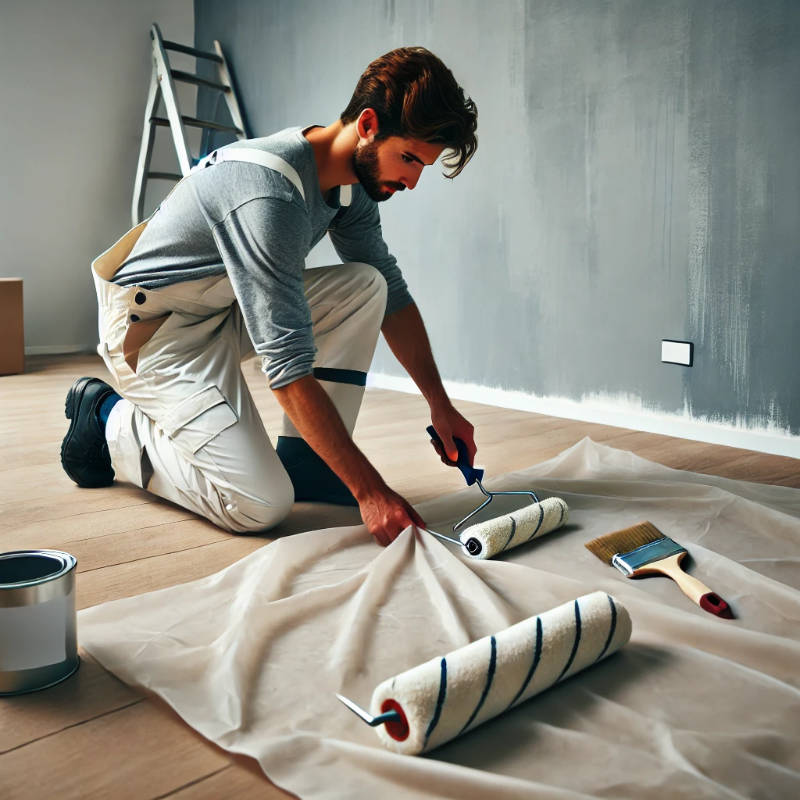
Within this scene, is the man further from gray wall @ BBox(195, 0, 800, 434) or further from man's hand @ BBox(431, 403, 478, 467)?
gray wall @ BBox(195, 0, 800, 434)

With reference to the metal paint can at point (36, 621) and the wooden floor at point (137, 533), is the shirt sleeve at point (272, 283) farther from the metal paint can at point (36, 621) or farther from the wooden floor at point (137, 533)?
the metal paint can at point (36, 621)

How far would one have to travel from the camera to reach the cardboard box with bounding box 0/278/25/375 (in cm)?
357

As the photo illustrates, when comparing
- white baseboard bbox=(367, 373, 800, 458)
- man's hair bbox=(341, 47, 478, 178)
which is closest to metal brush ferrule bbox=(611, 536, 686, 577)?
man's hair bbox=(341, 47, 478, 178)

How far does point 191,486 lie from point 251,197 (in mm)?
597

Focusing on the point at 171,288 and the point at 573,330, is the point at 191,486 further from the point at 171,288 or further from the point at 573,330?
the point at 573,330

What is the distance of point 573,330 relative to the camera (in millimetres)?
2705

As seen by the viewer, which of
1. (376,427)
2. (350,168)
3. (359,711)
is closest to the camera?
(359,711)

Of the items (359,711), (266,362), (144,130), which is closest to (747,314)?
(266,362)

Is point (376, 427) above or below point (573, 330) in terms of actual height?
below

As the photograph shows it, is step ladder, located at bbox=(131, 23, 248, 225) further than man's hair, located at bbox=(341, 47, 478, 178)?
Yes

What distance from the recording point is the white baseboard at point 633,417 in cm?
224

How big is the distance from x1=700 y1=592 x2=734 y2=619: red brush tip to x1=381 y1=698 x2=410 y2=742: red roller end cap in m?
0.57

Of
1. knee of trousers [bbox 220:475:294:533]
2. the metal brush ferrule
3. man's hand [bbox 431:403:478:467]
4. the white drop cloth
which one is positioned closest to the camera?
the white drop cloth

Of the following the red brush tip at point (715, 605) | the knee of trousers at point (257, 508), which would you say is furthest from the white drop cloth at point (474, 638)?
the knee of trousers at point (257, 508)
